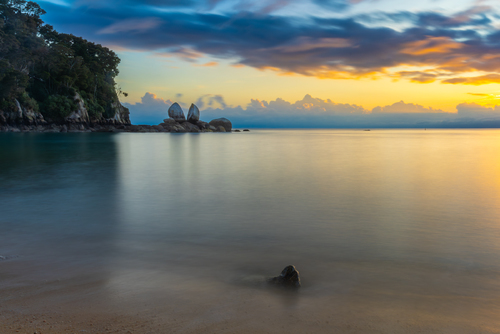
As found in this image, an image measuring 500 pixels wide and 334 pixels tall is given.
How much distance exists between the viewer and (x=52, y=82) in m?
77.2

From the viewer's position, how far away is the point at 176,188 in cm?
1295

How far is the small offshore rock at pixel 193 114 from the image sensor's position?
113312 mm

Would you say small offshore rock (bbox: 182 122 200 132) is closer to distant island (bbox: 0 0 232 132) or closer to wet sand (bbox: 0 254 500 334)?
distant island (bbox: 0 0 232 132)

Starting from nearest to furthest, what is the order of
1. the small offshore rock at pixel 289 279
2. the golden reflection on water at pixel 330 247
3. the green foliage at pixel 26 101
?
the golden reflection on water at pixel 330 247
the small offshore rock at pixel 289 279
the green foliage at pixel 26 101

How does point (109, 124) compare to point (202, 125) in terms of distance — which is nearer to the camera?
point (109, 124)

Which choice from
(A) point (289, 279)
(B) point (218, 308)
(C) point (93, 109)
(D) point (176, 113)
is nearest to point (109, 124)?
(C) point (93, 109)

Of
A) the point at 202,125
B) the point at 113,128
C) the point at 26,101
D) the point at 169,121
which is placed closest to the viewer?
the point at 26,101

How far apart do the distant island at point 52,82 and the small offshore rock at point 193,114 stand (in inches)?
206

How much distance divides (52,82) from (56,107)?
844 centimetres

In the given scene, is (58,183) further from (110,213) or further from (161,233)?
(161,233)

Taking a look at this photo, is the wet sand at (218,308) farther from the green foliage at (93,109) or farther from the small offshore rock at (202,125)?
the small offshore rock at (202,125)

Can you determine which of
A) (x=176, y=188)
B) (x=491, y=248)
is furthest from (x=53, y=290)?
(x=176, y=188)

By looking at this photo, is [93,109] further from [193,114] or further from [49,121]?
[193,114]

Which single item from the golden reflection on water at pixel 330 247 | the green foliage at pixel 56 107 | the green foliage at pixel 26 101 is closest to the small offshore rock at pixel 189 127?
the green foliage at pixel 56 107
